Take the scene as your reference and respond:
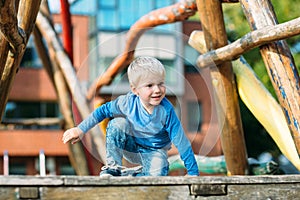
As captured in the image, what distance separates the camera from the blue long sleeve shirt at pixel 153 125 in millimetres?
3393

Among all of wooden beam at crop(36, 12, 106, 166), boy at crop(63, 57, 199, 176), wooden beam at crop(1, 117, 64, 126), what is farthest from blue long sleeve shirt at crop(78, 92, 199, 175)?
wooden beam at crop(1, 117, 64, 126)

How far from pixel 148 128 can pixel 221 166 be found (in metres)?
2.56

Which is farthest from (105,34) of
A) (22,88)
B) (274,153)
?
(274,153)

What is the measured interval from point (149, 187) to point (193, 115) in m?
1.17

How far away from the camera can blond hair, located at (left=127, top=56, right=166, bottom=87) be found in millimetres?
3342

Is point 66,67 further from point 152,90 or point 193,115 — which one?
point 152,90

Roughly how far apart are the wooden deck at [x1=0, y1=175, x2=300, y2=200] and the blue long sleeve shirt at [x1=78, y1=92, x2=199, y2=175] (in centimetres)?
51

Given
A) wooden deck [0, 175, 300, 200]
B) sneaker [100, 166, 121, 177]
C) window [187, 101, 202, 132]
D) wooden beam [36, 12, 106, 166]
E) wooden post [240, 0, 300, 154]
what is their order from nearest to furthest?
wooden deck [0, 175, 300, 200] → sneaker [100, 166, 121, 177] → window [187, 101, 202, 132] → wooden post [240, 0, 300, 154] → wooden beam [36, 12, 106, 166]

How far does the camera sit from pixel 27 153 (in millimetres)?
26047

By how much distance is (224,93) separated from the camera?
478 centimetres

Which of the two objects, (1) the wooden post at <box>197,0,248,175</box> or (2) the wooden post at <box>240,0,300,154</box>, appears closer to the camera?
(2) the wooden post at <box>240,0,300,154</box>

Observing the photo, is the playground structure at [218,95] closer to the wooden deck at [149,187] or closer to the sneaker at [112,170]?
the wooden deck at [149,187]

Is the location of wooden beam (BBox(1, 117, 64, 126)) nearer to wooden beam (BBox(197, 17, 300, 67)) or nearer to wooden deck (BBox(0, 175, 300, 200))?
wooden beam (BBox(197, 17, 300, 67))

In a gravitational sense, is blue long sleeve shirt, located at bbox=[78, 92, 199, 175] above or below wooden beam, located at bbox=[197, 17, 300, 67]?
below
